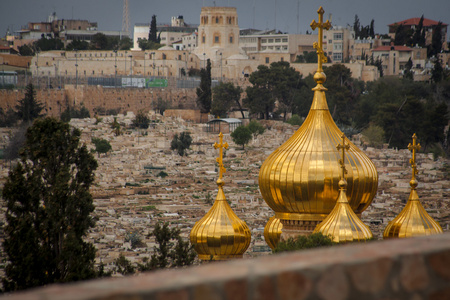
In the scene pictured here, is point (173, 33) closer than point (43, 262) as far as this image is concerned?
No

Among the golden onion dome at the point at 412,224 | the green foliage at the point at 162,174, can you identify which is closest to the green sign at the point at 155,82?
the green foliage at the point at 162,174

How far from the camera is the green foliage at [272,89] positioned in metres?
74.6

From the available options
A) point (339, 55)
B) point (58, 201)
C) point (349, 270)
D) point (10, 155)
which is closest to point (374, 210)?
point (10, 155)

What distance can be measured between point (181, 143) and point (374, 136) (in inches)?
527

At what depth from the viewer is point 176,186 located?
4925cm

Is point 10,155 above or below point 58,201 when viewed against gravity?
below

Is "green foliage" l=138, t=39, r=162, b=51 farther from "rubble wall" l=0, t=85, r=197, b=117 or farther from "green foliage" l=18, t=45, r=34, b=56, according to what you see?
"rubble wall" l=0, t=85, r=197, b=117

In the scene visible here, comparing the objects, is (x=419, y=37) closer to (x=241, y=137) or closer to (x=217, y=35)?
(x=217, y=35)

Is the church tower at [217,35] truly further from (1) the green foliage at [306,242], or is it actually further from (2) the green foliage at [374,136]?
(1) the green foliage at [306,242]

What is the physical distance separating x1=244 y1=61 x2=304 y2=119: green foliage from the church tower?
11.9 metres

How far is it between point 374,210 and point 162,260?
24.0 meters

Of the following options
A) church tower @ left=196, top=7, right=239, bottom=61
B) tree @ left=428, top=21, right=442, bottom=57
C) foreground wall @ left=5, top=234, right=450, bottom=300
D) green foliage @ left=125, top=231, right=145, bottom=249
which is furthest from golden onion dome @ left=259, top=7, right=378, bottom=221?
tree @ left=428, top=21, right=442, bottom=57

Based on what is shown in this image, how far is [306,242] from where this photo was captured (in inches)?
547

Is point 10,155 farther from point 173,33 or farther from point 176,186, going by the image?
point 173,33
